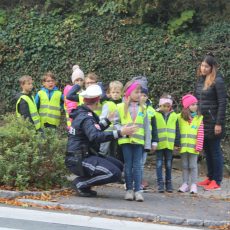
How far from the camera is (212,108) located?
32.3 feet

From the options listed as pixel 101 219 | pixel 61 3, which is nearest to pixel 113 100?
pixel 101 219

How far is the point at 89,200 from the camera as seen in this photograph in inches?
324

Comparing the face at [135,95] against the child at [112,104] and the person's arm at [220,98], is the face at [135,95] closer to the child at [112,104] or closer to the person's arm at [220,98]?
the child at [112,104]

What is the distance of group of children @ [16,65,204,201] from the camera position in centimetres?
852

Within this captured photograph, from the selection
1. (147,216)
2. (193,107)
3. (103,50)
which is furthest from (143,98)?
(103,50)

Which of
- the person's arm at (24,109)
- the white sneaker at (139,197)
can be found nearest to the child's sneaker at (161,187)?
the white sneaker at (139,197)

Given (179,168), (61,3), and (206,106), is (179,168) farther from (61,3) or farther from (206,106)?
(61,3)

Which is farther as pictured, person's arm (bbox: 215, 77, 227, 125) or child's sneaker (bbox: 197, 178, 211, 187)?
child's sneaker (bbox: 197, 178, 211, 187)

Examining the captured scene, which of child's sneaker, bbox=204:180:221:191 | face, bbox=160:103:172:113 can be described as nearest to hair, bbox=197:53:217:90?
face, bbox=160:103:172:113

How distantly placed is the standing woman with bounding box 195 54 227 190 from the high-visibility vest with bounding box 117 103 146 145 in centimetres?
163

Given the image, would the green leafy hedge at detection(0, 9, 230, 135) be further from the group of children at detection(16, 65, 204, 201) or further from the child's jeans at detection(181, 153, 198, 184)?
the child's jeans at detection(181, 153, 198, 184)

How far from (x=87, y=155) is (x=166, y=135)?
58.8 inches

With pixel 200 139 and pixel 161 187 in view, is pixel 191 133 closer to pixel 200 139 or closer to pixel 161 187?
pixel 200 139

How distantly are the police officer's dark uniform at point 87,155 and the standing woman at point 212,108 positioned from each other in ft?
6.70
